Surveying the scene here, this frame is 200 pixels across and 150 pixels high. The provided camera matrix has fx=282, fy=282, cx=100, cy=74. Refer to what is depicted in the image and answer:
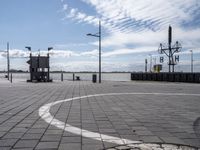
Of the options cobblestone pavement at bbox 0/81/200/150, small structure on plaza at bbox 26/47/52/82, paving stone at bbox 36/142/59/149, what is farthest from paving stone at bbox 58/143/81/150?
small structure on plaza at bbox 26/47/52/82

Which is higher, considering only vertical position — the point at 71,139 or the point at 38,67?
the point at 38,67

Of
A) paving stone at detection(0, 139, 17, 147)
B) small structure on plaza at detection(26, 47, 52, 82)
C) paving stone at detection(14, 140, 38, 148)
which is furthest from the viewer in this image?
small structure on plaza at detection(26, 47, 52, 82)

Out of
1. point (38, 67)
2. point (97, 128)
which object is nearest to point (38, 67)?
point (38, 67)

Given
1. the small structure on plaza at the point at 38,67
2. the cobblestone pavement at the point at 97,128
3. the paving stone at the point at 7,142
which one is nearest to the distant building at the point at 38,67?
the small structure on plaza at the point at 38,67

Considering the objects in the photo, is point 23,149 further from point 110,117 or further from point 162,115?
point 162,115

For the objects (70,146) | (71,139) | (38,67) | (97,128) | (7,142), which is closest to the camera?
(70,146)

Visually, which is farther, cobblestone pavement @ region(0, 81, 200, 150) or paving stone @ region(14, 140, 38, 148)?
cobblestone pavement @ region(0, 81, 200, 150)

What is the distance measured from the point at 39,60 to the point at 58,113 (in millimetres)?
30167

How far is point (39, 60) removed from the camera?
3891 centimetres

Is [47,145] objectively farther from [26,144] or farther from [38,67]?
[38,67]

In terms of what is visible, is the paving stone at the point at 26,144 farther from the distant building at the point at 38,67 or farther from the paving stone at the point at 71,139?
the distant building at the point at 38,67

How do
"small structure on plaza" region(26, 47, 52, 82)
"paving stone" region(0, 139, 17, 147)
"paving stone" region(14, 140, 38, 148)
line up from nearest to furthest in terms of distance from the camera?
1. "paving stone" region(14, 140, 38, 148)
2. "paving stone" region(0, 139, 17, 147)
3. "small structure on plaza" region(26, 47, 52, 82)

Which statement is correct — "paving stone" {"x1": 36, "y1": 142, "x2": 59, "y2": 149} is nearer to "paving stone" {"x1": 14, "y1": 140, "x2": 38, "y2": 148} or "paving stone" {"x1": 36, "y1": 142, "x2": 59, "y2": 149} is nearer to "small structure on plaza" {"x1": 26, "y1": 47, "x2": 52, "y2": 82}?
"paving stone" {"x1": 14, "y1": 140, "x2": 38, "y2": 148}

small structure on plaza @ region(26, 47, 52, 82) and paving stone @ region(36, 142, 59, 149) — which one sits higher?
small structure on plaza @ region(26, 47, 52, 82)
